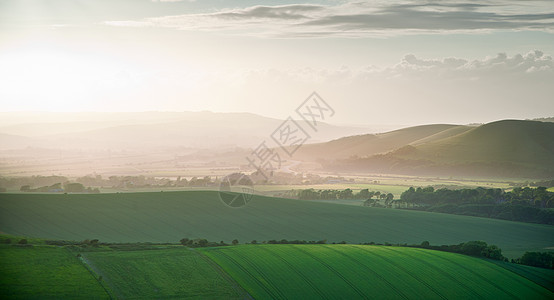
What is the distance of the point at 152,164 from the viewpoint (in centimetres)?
12412

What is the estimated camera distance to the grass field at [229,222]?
50312mm

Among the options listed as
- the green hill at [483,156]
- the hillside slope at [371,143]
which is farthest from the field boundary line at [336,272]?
the hillside slope at [371,143]

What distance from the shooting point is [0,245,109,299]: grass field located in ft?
94.0

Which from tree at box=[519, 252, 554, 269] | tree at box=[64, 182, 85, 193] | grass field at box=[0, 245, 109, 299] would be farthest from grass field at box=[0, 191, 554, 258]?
grass field at box=[0, 245, 109, 299]

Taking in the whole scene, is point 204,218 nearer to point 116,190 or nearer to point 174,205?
point 174,205

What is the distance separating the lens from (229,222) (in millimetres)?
56469

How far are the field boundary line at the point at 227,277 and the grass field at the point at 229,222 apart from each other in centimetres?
1087

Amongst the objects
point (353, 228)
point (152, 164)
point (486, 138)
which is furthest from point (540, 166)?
point (152, 164)

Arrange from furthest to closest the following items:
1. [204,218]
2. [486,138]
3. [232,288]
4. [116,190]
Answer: [486,138] < [116,190] < [204,218] < [232,288]

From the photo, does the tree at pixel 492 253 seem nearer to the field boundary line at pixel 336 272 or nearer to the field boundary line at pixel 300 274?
the field boundary line at pixel 336 272

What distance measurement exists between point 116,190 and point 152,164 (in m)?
54.5

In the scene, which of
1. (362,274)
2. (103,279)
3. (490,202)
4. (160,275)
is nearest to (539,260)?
(362,274)

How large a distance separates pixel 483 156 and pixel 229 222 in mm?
99051

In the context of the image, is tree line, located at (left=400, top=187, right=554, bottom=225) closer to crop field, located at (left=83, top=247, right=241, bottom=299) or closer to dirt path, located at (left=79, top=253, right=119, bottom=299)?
crop field, located at (left=83, top=247, right=241, bottom=299)
